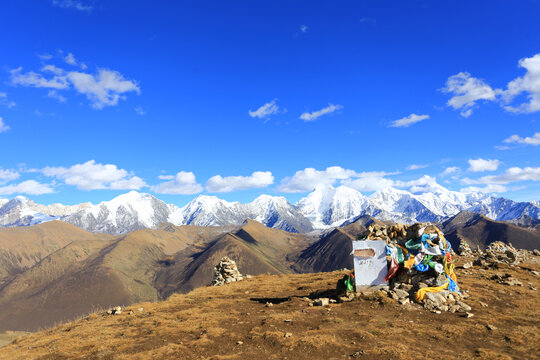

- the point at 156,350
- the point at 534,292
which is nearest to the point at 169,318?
the point at 156,350

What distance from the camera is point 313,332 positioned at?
653 inches

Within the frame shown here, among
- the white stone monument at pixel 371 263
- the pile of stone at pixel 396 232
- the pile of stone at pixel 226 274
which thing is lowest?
the pile of stone at pixel 226 274

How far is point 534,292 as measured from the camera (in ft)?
78.7

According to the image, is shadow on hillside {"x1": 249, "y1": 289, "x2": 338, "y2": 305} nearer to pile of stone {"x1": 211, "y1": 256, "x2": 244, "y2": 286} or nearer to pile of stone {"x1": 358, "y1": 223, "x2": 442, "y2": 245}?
pile of stone {"x1": 358, "y1": 223, "x2": 442, "y2": 245}

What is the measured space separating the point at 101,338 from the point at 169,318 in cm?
500

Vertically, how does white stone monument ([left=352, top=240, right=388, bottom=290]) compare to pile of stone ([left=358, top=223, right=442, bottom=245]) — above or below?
below

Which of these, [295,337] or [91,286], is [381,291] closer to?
[295,337]

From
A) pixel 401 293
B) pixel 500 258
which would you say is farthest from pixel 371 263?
pixel 500 258

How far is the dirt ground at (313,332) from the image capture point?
46.8 ft

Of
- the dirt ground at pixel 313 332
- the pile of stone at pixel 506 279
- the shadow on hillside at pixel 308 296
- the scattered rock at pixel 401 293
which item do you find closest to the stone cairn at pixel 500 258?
the pile of stone at pixel 506 279

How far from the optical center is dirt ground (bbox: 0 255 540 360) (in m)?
14.2

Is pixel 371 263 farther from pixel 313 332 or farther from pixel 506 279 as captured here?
pixel 506 279

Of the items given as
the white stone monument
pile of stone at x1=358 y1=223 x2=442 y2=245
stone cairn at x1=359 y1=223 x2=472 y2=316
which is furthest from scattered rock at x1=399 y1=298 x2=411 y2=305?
pile of stone at x1=358 y1=223 x2=442 y2=245

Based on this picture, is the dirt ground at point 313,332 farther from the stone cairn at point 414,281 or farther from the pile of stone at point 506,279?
the pile of stone at point 506,279
